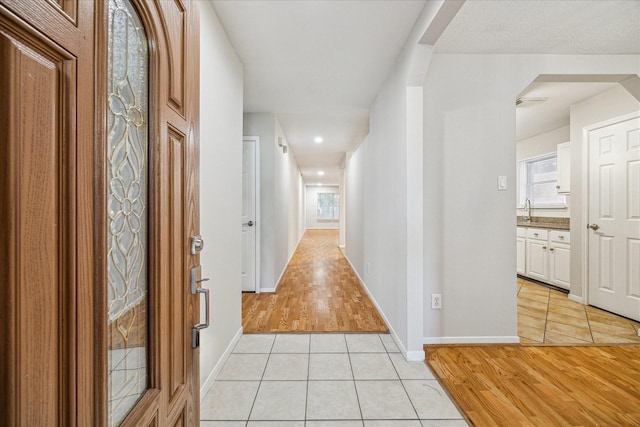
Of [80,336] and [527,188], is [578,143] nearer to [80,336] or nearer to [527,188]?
[527,188]

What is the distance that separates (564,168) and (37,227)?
17.4 feet

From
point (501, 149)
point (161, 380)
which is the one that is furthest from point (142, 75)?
point (501, 149)

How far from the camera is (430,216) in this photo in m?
2.33

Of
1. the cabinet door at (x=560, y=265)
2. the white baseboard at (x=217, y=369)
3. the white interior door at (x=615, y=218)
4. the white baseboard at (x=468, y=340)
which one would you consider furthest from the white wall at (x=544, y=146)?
the white baseboard at (x=217, y=369)

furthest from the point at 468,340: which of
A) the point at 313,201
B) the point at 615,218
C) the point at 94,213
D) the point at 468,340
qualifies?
the point at 313,201

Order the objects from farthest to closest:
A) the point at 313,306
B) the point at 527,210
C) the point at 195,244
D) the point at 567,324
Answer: the point at 527,210 < the point at 313,306 < the point at 567,324 < the point at 195,244

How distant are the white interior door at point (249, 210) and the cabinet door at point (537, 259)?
13.6 feet

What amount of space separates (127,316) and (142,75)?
0.58m

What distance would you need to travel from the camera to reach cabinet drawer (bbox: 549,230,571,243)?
376 centimetres

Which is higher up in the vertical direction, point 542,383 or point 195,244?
point 195,244

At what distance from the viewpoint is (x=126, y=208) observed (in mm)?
654

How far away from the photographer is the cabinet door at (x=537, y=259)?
13.4 ft

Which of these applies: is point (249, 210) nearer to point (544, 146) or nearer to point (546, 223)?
point (546, 223)

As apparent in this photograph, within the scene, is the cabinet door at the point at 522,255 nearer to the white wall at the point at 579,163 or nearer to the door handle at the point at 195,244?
the white wall at the point at 579,163
